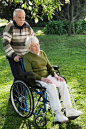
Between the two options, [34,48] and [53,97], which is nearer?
[53,97]

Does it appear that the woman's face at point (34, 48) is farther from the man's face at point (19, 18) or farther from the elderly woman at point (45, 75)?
the man's face at point (19, 18)

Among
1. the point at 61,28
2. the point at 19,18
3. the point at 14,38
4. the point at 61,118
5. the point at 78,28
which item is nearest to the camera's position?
the point at 61,118

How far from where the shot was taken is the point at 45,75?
3.21m

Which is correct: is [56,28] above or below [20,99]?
above

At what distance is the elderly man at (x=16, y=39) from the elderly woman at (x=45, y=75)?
0.95 ft

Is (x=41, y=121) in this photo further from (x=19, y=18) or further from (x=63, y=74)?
(x=63, y=74)

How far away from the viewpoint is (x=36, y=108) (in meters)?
3.63

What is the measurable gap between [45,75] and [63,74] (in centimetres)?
271

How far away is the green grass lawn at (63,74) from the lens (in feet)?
10.3

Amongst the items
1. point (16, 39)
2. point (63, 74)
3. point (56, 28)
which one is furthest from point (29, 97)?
point (56, 28)

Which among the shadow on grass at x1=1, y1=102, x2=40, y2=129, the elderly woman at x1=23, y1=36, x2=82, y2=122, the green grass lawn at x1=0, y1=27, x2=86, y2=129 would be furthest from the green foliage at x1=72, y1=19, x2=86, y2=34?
the shadow on grass at x1=1, y1=102, x2=40, y2=129

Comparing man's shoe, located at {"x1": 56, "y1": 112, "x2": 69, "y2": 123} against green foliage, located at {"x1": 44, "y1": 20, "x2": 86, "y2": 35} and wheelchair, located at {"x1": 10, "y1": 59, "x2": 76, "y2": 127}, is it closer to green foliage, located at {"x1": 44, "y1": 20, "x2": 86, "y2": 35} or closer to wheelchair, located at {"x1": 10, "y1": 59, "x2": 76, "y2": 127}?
wheelchair, located at {"x1": 10, "y1": 59, "x2": 76, "y2": 127}

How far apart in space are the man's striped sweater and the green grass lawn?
1091 mm

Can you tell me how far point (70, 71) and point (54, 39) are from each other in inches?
243
